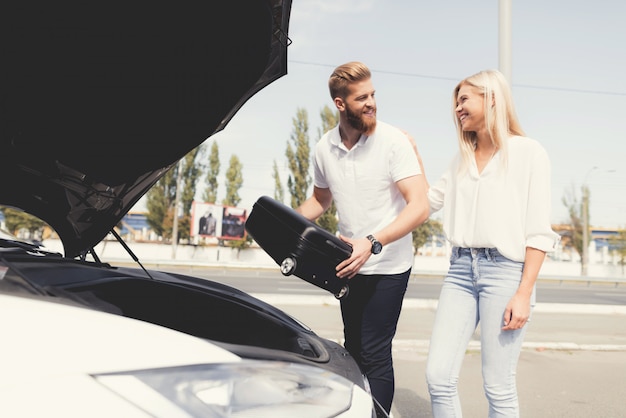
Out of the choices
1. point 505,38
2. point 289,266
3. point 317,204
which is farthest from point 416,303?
point 289,266

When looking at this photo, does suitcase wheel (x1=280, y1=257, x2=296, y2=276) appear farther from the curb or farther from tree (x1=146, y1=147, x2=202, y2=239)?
tree (x1=146, y1=147, x2=202, y2=239)

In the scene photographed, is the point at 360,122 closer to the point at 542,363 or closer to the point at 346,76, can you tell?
the point at 346,76

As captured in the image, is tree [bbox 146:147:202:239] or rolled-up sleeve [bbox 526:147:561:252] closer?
rolled-up sleeve [bbox 526:147:561:252]

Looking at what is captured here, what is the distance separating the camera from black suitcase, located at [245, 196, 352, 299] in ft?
7.54

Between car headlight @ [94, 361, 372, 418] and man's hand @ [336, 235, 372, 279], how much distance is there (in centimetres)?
89

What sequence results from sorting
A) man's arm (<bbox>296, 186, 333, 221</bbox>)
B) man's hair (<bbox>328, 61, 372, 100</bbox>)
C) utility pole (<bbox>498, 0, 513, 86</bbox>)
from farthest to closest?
utility pole (<bbox>498, 0, 513, 86</bbox>) < man's arm (<bbox>296, 186, 333, 221</bbox>) < man's hair (<bbox>328, 61, 372, 100</bbox>)

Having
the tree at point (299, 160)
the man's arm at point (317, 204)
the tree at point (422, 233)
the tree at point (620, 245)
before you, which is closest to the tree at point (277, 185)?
the tree at point (299, 160)

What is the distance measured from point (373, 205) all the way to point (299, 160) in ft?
113

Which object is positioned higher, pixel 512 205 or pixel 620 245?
pixel 512 205

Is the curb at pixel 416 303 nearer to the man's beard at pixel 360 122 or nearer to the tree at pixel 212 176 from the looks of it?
the man's beard at pixel 360 122

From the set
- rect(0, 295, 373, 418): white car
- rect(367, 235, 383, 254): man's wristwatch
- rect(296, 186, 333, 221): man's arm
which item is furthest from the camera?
rect(296, 186, 333, 221): man's arm

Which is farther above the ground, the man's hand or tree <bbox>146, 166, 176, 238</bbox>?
the man's hand

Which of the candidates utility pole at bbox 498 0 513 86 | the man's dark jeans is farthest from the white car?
utility pole at bbox 498 0 513 86

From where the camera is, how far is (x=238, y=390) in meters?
1.25
